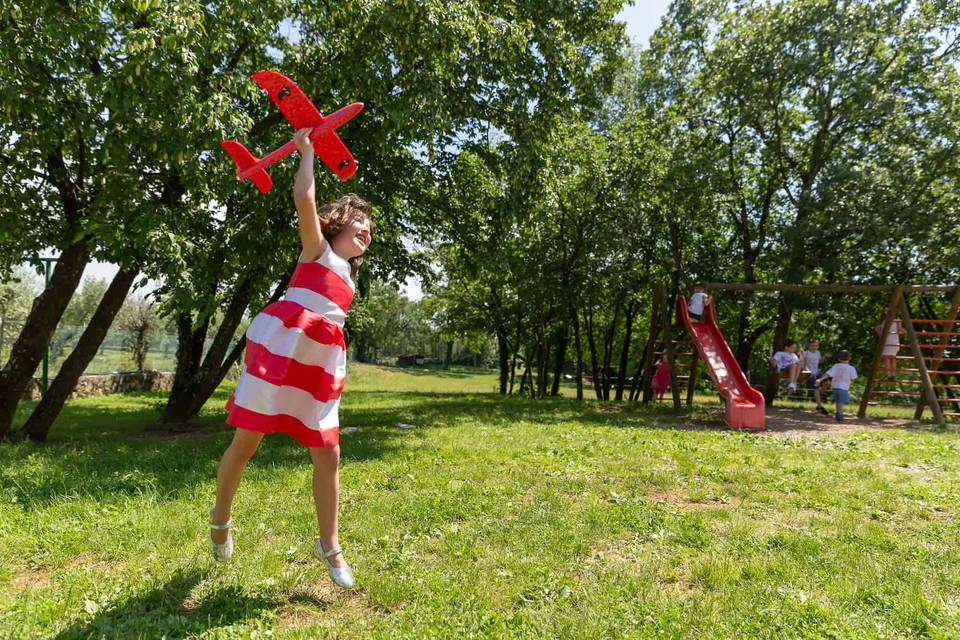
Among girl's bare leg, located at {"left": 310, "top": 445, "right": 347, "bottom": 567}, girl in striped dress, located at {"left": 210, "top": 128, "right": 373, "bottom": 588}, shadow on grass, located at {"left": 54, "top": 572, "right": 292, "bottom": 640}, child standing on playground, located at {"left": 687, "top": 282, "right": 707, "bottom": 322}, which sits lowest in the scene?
shadow on grass, located at {"left": 54, "top": 572, "right": 292, "bottom": 640}

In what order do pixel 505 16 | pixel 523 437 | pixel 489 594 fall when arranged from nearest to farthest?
pixel 489 594, pixel 523 437, pixel 505 16

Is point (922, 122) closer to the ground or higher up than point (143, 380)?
higher up

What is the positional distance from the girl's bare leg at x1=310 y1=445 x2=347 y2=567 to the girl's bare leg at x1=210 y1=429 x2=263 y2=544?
297mm

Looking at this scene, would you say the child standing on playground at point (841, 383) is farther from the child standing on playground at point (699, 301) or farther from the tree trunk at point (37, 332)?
the tree trunk at point (37, 332)

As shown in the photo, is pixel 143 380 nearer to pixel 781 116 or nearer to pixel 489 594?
pixel 489 594

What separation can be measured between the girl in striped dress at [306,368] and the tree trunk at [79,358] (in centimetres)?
597

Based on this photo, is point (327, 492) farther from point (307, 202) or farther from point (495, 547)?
point (307, 202)

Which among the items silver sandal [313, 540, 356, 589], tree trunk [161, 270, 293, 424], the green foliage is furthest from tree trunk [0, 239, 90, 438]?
the green foliage

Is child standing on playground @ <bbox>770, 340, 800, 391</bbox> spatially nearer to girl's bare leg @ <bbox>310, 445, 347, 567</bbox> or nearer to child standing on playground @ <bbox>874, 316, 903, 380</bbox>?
child standing on playground @ <bbox>874, 316, 903, 380</bbox>

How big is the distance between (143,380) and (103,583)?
19.5 metres

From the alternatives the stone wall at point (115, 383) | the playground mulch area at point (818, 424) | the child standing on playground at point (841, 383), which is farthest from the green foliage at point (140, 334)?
the child standing on playground at point (841, 383)

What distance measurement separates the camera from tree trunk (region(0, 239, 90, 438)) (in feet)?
23.1

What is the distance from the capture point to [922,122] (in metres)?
13.0

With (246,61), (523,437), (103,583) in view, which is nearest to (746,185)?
(523,437)
